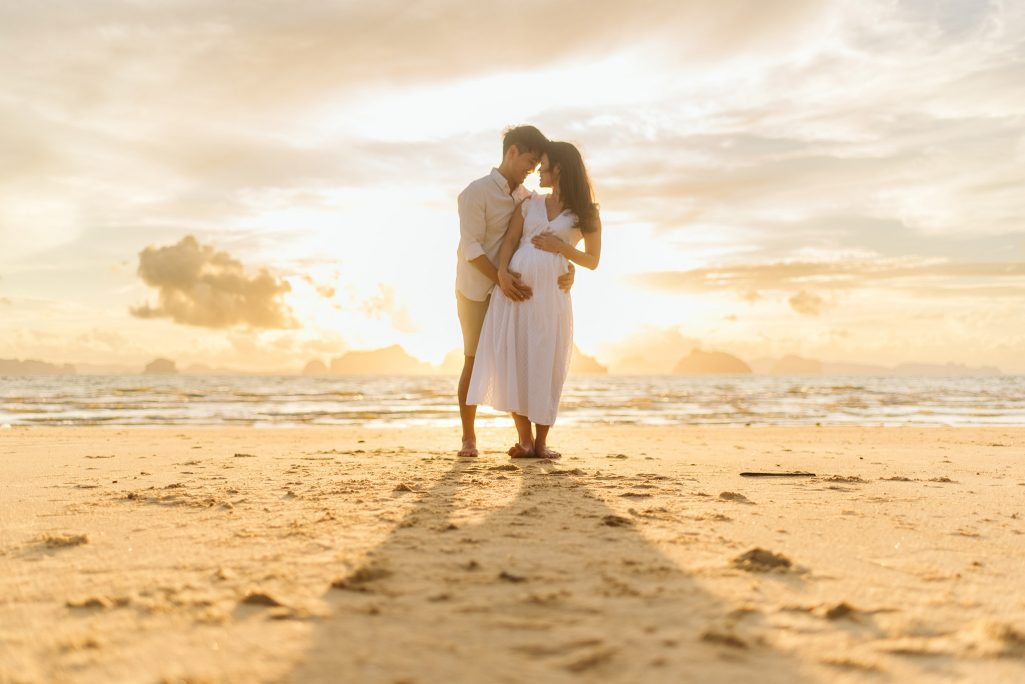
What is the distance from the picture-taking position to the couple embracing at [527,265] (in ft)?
17.8

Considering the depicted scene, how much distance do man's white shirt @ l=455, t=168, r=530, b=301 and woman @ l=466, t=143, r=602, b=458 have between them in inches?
4.4

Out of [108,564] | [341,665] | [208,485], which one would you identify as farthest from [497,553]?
[208,485]

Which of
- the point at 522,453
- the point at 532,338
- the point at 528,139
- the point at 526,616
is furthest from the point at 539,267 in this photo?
the point at 526,616

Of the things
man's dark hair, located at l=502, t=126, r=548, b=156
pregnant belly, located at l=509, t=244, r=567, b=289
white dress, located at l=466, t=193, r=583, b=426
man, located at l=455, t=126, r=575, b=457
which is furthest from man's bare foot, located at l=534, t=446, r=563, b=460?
man's dark hair, located at l=502, t=126, r=548, b=156

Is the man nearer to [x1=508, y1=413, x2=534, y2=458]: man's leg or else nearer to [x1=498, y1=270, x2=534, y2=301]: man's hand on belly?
[x1=498, y1=270, x2=534, y2=301]: man's hand on belly

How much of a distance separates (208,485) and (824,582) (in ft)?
10.4

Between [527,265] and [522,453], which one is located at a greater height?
[527,265]

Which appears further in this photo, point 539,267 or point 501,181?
point 501,181

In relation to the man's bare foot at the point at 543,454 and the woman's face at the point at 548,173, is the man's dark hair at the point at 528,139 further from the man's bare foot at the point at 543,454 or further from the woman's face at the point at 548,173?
the man's bare foot at the point at 543,454

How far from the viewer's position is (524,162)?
18.1 feet

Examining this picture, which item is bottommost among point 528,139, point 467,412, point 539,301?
point 467,412

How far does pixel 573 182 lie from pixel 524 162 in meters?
0.39

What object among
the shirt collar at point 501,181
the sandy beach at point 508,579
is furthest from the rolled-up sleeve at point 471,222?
the sandy beach at point 508,579

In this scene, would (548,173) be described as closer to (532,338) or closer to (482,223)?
(482,223)
